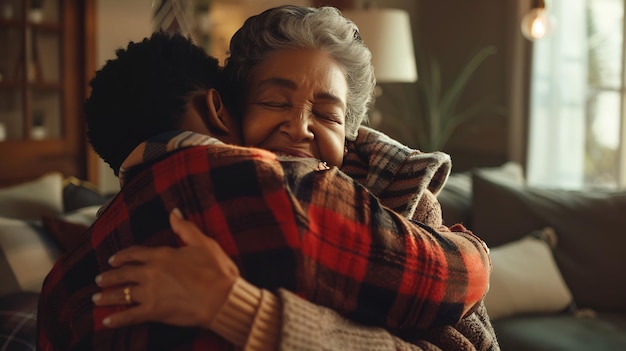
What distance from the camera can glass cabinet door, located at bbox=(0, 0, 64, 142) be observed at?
4070mm

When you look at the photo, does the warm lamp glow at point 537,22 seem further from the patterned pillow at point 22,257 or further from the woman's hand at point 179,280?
the woman's hand at point 179,280

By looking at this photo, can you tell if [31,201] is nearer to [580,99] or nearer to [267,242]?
[267,242]

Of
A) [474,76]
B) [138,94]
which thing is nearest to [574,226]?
[474,76]

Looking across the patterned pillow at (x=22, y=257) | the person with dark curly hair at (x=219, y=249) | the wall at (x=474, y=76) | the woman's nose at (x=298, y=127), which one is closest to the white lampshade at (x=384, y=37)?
the wall at (x=474, y=76)

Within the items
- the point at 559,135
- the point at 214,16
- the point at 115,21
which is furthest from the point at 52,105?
the point at 559,135

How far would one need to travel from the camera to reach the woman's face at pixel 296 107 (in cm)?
95

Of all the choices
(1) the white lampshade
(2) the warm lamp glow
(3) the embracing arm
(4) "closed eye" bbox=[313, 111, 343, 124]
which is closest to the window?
(2) the warm lamp glow

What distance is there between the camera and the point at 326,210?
742 mm

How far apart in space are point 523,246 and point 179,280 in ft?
6.68

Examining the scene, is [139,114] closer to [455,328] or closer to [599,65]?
[455,328]

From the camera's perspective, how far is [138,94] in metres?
0.83

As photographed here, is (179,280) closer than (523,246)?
Yes

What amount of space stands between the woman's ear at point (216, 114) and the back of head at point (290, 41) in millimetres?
44

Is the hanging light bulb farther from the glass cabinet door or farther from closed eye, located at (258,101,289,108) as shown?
the glass cabinet door
